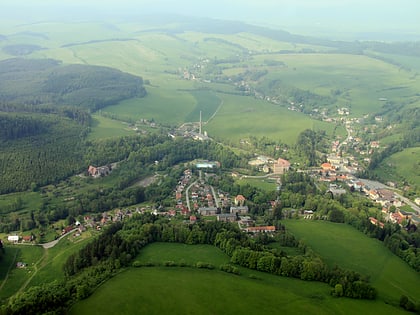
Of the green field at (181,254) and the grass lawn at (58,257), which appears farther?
the green field at (181,254)

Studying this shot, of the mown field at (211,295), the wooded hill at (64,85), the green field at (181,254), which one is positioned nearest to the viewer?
the mown field at (211,295)

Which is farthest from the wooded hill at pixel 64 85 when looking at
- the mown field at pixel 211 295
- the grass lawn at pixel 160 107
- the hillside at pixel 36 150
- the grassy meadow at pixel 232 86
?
the mown field at pixel 211 295

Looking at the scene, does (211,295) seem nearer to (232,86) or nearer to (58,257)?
(58,257)

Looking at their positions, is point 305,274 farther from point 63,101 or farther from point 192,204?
point 63,101

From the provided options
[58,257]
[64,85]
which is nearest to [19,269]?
[58,257]

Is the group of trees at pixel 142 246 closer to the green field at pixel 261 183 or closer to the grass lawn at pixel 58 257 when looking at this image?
the grass lawn at pixel 58 257

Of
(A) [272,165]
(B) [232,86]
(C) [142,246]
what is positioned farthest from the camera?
(B) [232,86]
